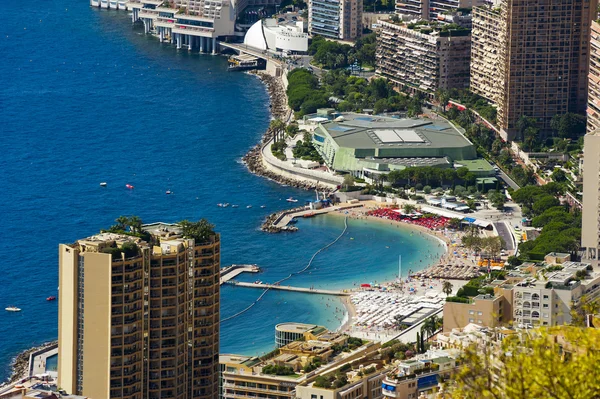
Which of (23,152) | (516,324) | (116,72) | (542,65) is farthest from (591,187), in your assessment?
(116,72)

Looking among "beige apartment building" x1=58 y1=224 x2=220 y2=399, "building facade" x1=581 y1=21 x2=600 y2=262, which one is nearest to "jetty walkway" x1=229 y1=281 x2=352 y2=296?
"building facade" x1=581 y1=21 x2=600 y2=262

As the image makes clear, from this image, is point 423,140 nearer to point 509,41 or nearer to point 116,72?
point 509,41

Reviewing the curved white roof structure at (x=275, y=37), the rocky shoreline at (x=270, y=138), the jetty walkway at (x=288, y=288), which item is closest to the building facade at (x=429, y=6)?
the curved white roof structure at (x=275, y=37)

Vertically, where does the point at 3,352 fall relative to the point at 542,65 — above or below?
below

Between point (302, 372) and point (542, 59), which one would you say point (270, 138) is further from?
point (302, 372)

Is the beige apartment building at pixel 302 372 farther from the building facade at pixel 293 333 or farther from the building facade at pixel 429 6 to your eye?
the building facade at pixel 429 6

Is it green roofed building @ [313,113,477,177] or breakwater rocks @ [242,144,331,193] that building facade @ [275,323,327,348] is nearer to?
breakwater rocks @ [242,144,331,193]
